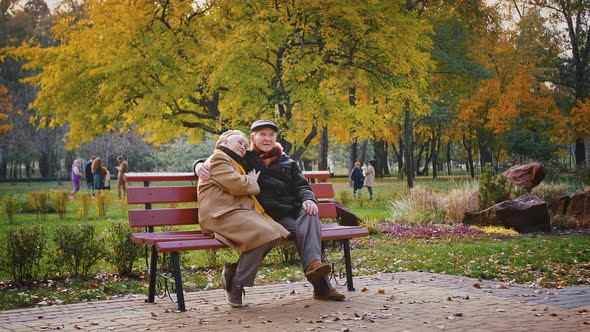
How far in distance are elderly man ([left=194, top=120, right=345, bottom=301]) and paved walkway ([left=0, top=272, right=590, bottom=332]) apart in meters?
0.52

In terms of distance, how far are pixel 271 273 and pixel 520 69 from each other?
102ft

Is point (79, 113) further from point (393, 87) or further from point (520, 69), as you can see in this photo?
point (520, 69)

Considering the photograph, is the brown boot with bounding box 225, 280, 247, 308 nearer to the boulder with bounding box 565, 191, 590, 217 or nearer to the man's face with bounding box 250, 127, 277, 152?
the man's face with bounding box 250, 127, 277, 152

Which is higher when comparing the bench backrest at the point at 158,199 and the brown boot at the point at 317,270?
the bench backrest at the point at 158,199

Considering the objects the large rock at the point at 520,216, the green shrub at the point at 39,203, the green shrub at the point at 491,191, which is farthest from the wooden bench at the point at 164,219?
the green shrub at the point at 39,203

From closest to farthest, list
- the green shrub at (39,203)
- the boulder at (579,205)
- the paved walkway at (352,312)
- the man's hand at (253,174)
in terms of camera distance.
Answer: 1. the paved walkway at (352,312)
2. the man's hand at (253,174)
3. the boulder at (579,205)
4. the green shrub at (39,203)

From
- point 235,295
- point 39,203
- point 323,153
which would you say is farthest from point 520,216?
point 323,153

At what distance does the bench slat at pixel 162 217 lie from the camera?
6.93 metres

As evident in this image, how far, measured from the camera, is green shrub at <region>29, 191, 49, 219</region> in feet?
64.7

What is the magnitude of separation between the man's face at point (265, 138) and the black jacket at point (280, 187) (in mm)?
106

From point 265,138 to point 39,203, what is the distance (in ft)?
48.0

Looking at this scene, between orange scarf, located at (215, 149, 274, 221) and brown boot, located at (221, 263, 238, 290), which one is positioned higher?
orange scarf, located at (215, 149, 274, 221)

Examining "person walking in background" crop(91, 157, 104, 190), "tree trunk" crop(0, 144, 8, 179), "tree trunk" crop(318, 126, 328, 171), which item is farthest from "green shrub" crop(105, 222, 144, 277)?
"tree trunk" crop(0, 144, 8, 179)

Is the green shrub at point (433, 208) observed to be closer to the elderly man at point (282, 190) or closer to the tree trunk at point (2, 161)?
the elderly man at point (282, 190)
